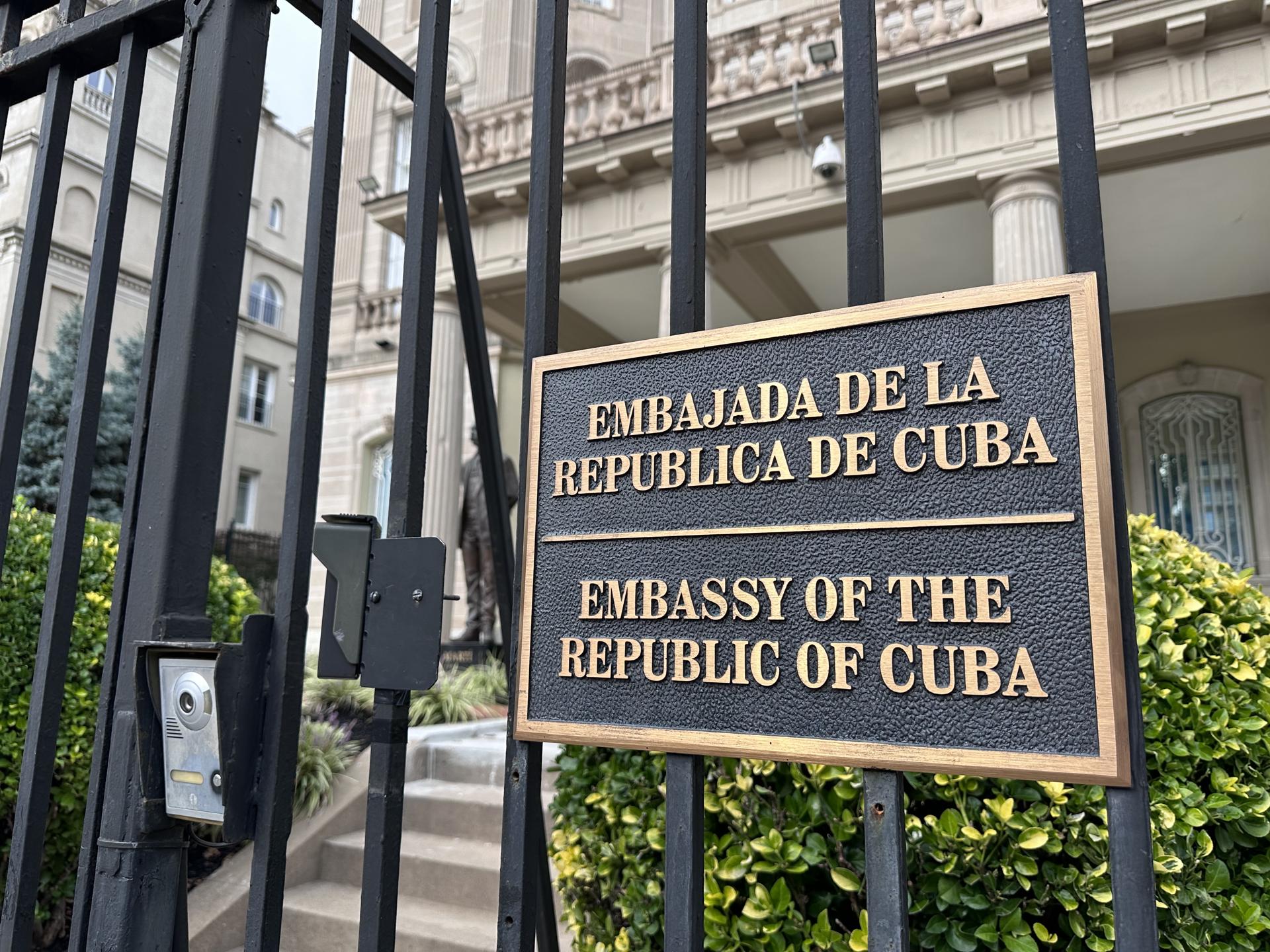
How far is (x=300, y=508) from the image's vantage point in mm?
1476

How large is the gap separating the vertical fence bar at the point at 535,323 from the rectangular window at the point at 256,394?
2858 cm

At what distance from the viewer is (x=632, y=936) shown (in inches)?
97.5

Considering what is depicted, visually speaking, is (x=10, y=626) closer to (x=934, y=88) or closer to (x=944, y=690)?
(x=944, y=690)

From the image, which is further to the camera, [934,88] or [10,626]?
[934,88]

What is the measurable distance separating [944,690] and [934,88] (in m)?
8.91

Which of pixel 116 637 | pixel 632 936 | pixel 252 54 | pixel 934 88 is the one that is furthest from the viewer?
pixel 934 88

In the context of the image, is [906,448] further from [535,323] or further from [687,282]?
[535,323]

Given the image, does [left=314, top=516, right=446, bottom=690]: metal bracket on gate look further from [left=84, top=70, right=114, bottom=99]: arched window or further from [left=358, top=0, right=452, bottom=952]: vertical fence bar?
[left=84, top=70, right=114, bottom=99]: arched window

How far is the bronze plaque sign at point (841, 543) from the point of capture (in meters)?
1.13

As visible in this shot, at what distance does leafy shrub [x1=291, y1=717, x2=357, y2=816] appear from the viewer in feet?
15.8

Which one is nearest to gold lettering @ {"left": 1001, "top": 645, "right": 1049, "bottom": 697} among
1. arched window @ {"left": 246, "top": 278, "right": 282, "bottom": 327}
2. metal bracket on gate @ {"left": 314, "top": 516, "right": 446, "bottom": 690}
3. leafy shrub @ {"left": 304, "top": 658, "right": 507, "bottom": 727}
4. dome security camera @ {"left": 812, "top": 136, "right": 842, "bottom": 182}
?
metal bracket on gate @ {"left": 314, "top": 516, "right": 446, "bottom": 690}

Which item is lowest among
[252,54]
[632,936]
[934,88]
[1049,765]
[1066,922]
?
[632,936]

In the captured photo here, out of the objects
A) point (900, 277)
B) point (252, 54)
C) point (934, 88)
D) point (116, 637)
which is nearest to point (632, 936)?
point (116, 637)

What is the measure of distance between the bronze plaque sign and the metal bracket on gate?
18 centimetres
